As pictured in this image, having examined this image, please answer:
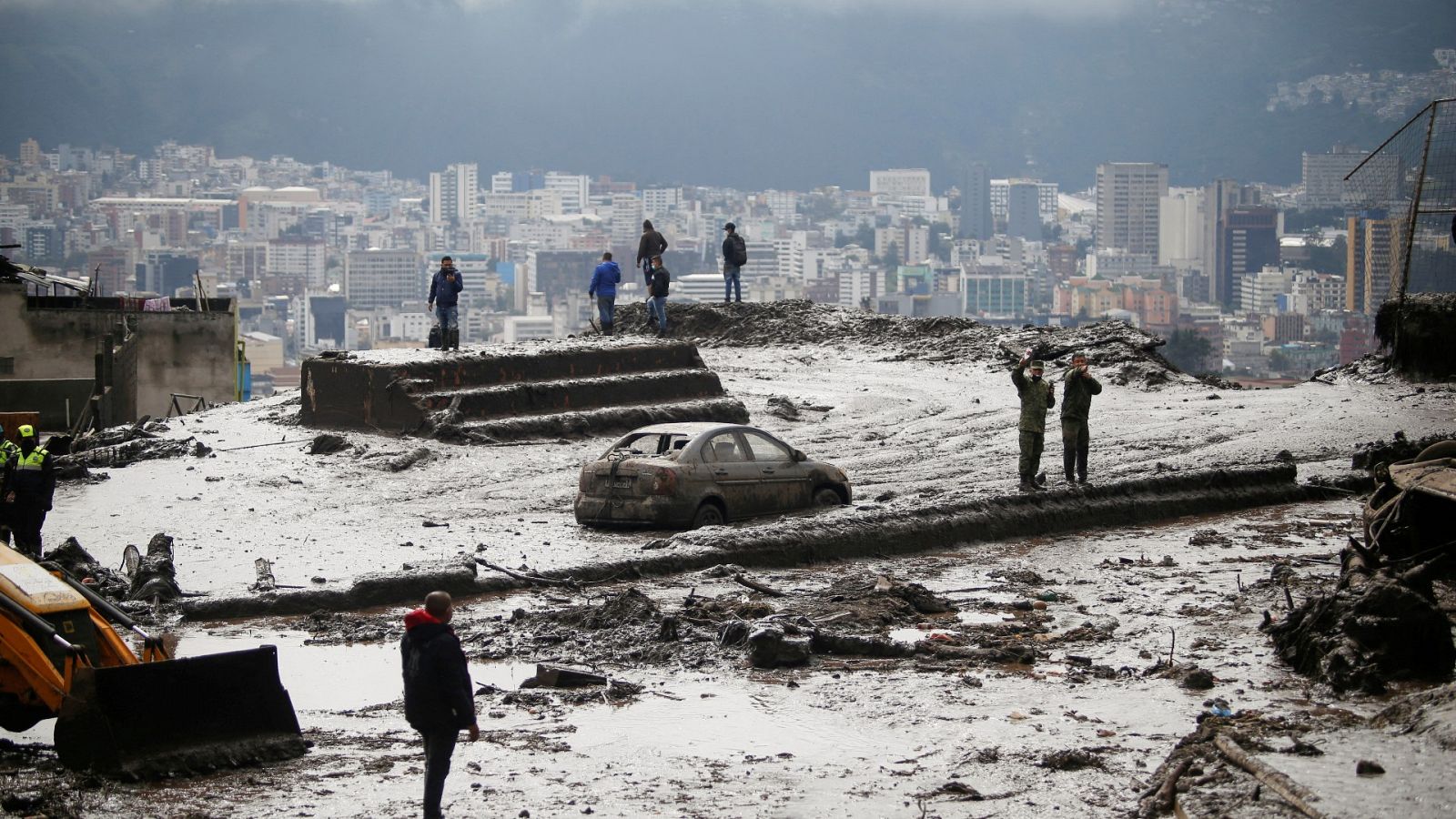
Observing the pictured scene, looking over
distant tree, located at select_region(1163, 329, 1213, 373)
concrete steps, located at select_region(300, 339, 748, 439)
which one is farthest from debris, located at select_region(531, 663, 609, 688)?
distant tree, located at select_region(1163, 329, 1213, 373)

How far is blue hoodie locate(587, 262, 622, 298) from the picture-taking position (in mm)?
34469

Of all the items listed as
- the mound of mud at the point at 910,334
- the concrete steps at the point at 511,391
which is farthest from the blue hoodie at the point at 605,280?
the mound of mud at the point at 910,334

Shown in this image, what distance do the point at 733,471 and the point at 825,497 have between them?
1.50 metres

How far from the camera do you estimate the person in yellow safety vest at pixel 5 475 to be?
1567 cm

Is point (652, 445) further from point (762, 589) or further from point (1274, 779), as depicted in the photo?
point (1274, 779)

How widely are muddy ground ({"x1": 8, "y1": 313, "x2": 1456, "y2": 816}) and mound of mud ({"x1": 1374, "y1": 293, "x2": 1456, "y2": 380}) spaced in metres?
2.68

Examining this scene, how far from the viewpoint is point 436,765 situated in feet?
28.6

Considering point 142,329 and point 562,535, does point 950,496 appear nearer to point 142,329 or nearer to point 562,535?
point 562,535

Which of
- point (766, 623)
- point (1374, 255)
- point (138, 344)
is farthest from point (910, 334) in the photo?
point (766, 623)

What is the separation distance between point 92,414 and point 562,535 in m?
18.2

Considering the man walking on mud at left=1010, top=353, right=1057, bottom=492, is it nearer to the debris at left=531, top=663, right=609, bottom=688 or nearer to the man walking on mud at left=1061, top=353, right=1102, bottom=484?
the man walking on mud at left=1061, top=353, right=1102, bottom=484

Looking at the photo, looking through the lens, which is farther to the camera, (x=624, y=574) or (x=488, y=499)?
(x=488, y=499)

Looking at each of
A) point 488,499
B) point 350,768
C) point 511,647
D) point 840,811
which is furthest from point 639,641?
point 488,499

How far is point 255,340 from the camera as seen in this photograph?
157 m
